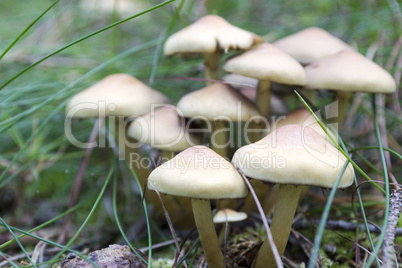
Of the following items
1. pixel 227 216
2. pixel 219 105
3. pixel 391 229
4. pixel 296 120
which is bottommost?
pixel 227 216

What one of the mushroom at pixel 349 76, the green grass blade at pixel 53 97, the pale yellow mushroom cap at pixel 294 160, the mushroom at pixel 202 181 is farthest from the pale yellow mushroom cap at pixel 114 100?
the mushroom at pixel 349 76

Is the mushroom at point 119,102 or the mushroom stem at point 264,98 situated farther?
the mushroom stem at point 264,98

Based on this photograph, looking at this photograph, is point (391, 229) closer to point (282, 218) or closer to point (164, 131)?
point (282, 218)

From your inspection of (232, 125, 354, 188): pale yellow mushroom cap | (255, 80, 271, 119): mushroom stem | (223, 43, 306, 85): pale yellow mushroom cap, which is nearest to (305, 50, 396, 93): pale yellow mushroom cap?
(223, 43, 306, 85): pale yellow mushroom cap

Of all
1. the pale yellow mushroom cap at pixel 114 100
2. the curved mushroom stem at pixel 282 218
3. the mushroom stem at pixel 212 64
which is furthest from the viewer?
the mushroom stem at pixel 212 64

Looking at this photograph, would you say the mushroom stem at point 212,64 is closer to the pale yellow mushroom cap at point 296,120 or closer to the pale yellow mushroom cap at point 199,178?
the pale yellow mushroom cap at point 296,120

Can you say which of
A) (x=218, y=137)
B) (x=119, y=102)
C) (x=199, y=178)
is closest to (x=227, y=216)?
(x=199, y=178)

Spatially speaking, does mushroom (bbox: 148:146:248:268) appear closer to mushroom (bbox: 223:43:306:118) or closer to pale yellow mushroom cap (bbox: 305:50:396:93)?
mushroom (bbox: 223:43:306:118)
